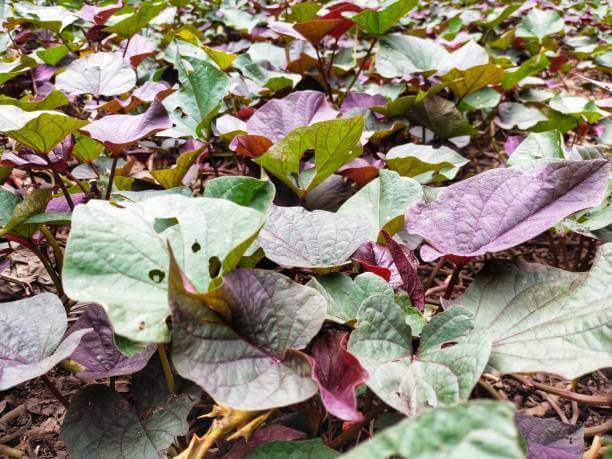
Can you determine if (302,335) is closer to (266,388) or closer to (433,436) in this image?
(266,388)

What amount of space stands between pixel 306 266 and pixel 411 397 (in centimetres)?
21

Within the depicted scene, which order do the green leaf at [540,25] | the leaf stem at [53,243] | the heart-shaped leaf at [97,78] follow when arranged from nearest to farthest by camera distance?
the leaf stem at [53,243] → the heart-shaped leaf at [97,78] → the green leaf at [540,25]

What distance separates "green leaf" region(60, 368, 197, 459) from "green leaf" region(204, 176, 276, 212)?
260 millimetres

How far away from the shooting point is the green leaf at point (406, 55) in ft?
4.24

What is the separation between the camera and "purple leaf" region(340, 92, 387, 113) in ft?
4.06

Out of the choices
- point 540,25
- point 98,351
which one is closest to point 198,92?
point 98,351

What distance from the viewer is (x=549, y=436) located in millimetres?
592

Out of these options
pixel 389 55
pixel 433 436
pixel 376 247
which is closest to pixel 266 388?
pixel 433 436

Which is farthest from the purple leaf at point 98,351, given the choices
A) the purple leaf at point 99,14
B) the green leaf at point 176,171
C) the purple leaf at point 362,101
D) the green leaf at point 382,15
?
the purple leaf at point 99,14

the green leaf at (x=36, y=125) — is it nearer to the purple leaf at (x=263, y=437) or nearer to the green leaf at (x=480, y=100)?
the purple leaf at (x=263, y=437)

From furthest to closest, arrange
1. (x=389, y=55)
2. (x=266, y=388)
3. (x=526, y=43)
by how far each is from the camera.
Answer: (x=526, y=43), (x=389, y=55), (x=266, y=388)

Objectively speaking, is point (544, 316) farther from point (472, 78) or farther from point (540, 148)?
point (472, 78)

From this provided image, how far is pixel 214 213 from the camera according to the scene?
526 millimetres

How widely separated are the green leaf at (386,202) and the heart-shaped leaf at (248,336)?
8.6 inches
